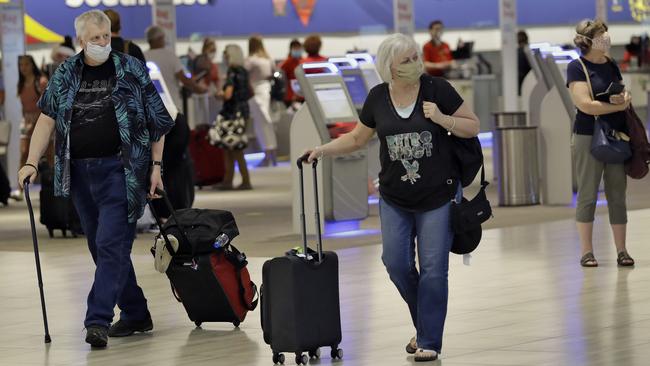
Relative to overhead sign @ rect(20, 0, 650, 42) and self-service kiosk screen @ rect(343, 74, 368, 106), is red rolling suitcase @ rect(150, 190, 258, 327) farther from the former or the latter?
overhead sign @ rect(20, 0, 650, 42)

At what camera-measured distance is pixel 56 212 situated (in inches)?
593

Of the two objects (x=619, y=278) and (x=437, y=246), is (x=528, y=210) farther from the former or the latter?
(x=437, y=246)

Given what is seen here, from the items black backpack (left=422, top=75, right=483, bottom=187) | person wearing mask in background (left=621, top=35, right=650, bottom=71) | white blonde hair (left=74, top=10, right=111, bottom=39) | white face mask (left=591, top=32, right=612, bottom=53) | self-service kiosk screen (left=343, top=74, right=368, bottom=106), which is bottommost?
person wearing mask in background (left=621, top=35, right=650, bottom=71)

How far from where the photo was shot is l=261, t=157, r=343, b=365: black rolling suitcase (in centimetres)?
766

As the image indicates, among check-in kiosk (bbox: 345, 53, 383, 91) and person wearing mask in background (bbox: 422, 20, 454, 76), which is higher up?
check-in kiosk (bbox: 345, 53, 383, 91)

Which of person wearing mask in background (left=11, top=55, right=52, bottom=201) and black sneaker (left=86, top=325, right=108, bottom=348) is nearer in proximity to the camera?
black sneaker (left=86, top=325, right=108, bottom=348)

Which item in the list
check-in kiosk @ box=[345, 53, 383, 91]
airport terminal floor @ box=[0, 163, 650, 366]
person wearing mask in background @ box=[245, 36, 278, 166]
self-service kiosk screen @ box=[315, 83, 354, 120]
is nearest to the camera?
airport terminal floor @ box=[0, 163, 650, 366]

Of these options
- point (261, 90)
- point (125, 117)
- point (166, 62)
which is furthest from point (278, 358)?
point (261, 90)

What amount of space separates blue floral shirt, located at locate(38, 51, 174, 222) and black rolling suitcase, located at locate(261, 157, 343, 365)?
112 centimetres

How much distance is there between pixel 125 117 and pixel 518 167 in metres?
8.66

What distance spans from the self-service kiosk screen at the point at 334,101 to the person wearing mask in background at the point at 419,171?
6743mm

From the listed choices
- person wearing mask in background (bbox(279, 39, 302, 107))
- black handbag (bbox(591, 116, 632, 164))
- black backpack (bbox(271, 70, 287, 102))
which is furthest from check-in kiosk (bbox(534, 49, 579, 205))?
black backpack (bbox(271, 70, 287, 102))

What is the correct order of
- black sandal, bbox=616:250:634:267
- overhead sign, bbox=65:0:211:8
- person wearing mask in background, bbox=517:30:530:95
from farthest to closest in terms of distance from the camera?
overhead sign, bbox=65:0:211:8 < person wearing mask in background, bbox=517:30:530:95 < black sandal, bbox=616:250:634:267

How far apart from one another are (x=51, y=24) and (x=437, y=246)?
866 inches
